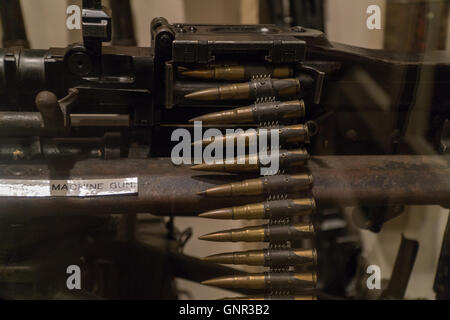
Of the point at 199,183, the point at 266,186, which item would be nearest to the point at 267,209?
the point at 266,186

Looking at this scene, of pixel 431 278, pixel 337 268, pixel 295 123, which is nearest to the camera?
pixel 295 123

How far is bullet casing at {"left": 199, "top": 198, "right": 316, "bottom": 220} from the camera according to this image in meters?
1.03

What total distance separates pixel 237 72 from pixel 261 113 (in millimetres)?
111

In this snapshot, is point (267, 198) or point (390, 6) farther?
point (390, 6)

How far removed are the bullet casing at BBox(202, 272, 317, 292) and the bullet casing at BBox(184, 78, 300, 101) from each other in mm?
412

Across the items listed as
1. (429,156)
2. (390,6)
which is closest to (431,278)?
(429,156)

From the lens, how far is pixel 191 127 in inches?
45.1

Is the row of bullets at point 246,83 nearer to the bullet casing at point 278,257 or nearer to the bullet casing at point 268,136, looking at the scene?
the bullet casing at point 268,136

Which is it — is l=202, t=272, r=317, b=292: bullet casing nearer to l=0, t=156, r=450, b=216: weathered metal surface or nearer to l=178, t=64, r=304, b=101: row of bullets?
l=0, t=156, r=450, b=216: weathered metal surface

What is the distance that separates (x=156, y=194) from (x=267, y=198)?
0.82 feet

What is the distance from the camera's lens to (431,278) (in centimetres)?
155

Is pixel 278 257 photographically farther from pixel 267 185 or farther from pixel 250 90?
pixel 250 90

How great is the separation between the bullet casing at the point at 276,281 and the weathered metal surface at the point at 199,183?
17 cm
